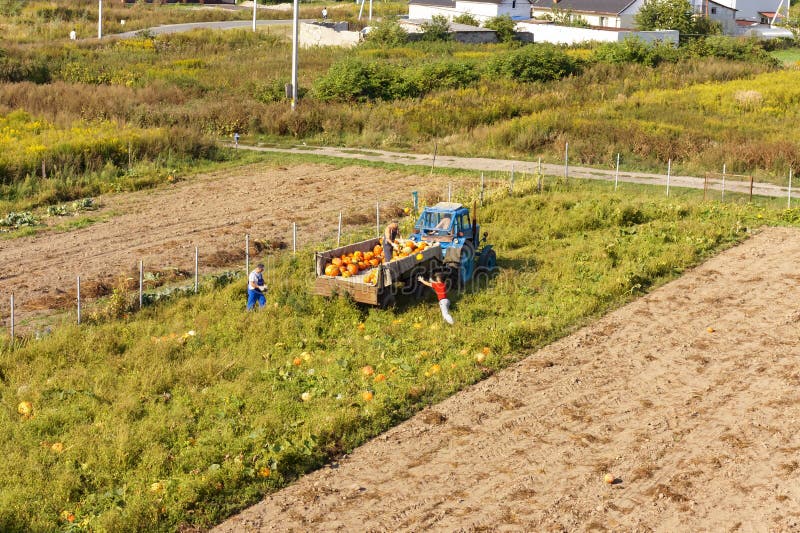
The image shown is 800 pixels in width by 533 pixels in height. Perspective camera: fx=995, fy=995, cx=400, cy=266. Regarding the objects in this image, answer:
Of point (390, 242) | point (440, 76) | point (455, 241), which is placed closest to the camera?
point (390, 242)

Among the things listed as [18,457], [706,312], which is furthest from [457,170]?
[18,457]

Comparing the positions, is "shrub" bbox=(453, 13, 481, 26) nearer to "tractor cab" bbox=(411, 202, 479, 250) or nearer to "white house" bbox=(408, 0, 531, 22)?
"white house" bbox=(408, 0, 531, 22)

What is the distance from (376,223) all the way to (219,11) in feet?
250

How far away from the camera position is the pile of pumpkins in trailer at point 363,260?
67.0 ft

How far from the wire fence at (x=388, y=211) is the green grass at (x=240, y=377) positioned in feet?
2.19

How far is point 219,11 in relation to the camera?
324 feet

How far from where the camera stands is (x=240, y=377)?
16.8m

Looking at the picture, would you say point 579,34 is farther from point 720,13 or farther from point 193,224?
point 193,224

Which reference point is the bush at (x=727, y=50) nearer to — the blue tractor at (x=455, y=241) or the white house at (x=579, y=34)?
the white house at (x=579, y=34)

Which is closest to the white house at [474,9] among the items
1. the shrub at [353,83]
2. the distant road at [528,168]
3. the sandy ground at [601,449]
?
the shrub at [353,83]

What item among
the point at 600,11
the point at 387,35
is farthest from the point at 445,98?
the point at 600,11

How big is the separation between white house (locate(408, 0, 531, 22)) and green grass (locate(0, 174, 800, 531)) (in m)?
66.8

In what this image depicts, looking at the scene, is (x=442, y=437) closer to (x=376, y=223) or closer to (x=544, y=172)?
(x=376, y=223)

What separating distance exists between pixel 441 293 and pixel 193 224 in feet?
35.3
